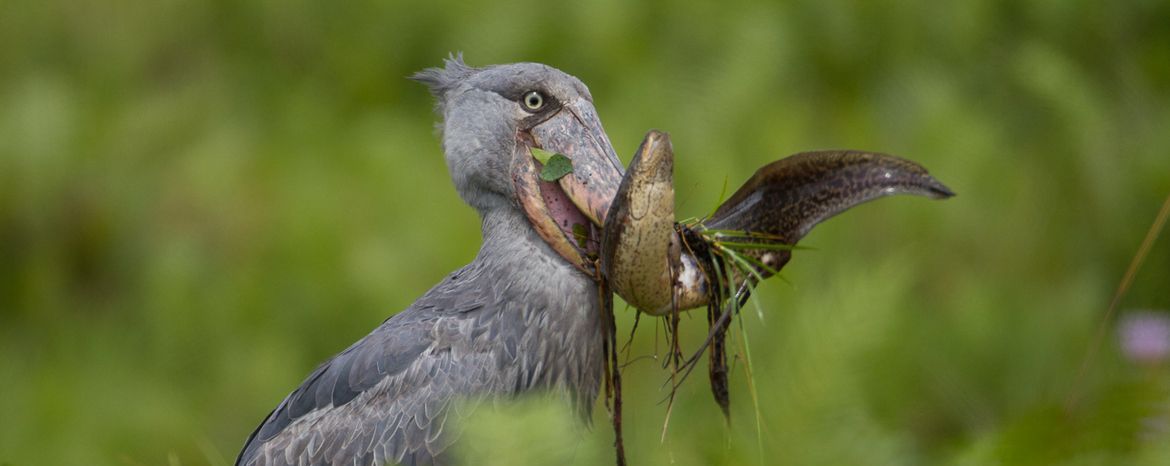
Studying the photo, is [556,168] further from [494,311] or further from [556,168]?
[494,311]

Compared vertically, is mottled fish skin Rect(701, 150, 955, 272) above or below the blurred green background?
above

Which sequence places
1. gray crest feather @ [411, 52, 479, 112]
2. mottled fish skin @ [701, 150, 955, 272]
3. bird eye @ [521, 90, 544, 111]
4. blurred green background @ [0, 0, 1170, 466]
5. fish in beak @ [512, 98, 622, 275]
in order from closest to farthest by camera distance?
1. mottled fish skin @ [701, 150, 955, 272]
2. fish in beak @ [512, 98, 622, 275]
3. bird eye @ [521, 90, 544, 111]
4. gray crest feather @ [411, 52, 479, 112]
5. blurred green background @ [0, 0, 1170, 466]

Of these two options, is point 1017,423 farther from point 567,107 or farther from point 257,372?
point 257,372

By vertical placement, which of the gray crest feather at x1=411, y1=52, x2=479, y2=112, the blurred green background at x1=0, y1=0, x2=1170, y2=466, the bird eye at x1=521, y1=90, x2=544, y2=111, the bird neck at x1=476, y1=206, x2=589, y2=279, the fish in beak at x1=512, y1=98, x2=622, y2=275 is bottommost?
the blurred green background at x1=0, y1=0, x2=1170, y2=466

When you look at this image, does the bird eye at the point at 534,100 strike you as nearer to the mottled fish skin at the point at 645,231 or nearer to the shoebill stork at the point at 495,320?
the shoebill stork at the point at 495,320

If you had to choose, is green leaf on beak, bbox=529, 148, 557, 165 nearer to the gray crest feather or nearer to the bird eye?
the bird eye

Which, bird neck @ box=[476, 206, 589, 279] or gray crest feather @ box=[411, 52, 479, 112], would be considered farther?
gray crest feather @ box=[411, 52, 479, 112]

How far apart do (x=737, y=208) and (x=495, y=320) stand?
0.36m

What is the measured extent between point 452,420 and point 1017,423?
26.0 inches

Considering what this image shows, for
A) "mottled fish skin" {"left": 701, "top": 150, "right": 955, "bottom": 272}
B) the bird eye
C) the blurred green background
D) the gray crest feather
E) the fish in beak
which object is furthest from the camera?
the blurred green background

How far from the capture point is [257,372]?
115 inches

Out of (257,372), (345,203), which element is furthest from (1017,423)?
(345,203)

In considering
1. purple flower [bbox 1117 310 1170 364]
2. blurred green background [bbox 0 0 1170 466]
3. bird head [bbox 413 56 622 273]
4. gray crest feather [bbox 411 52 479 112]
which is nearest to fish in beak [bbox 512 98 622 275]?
bird head [bbox 413 56 622 273]

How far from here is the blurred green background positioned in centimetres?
300
